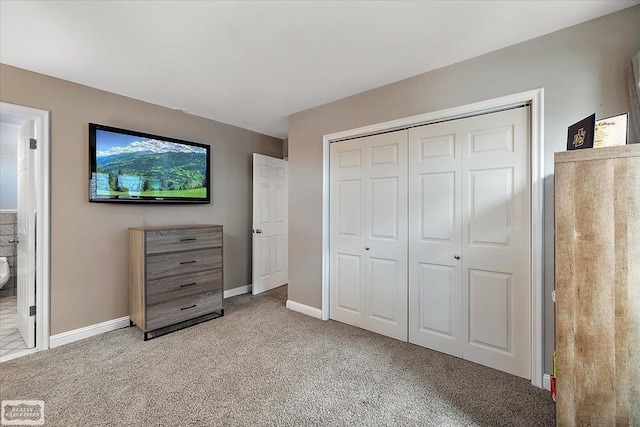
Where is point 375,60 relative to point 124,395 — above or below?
above

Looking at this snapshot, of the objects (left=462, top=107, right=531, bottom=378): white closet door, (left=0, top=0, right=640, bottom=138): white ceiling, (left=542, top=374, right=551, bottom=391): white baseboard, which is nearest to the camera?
(left=0, top=0, right=640, bottom=138): white ceiling

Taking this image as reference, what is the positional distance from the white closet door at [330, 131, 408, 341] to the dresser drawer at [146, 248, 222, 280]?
1359mm

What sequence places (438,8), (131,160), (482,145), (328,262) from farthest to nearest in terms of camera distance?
(328,262), (131,160), (482,145), (438,8)

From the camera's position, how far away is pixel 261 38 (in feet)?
6.32

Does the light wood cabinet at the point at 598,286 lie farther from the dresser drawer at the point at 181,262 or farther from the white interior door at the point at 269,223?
the white interior door at the point at 269,223

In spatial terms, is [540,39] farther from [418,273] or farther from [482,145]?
[418,273]

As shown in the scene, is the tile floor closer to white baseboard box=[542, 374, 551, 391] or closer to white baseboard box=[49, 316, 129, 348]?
white baseboard box=[49, 316, 129, 348]

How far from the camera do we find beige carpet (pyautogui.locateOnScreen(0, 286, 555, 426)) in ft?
5.38

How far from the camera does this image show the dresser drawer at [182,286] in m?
2.66

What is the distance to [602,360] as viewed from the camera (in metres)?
1.18

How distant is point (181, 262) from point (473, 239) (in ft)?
9.06

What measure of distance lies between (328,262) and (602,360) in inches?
89.1

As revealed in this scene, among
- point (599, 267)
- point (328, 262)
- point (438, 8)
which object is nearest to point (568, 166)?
point (599, 267)

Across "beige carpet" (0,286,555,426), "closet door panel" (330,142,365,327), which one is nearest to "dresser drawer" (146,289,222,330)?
"beige carpet" (0,286,555,426)
